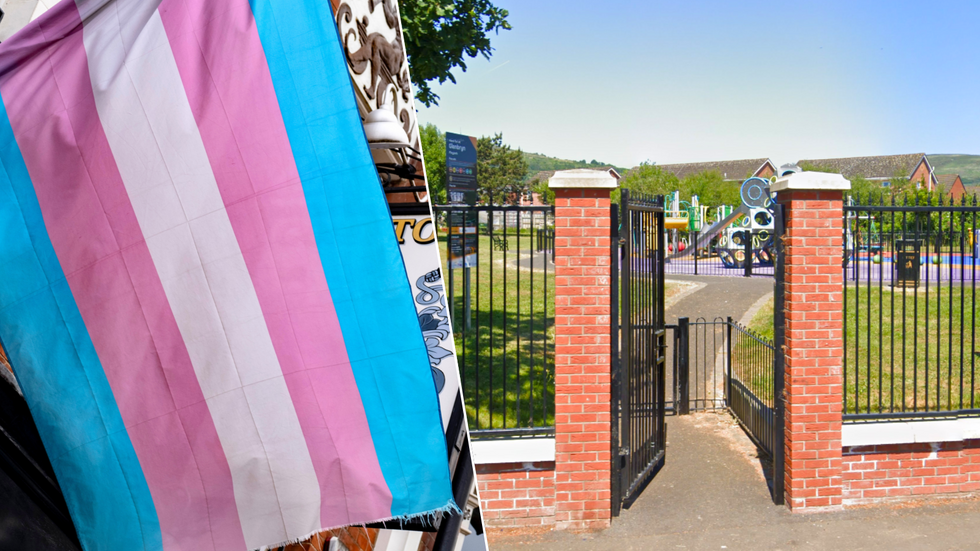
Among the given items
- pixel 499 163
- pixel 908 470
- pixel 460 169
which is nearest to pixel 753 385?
pixel 908 470

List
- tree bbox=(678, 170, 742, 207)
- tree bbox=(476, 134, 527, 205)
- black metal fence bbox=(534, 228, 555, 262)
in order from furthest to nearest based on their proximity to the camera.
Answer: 1. tree bbox=(476, 134, 527, 205)
2. tree bbox=(678, 170, 742, 207)
3. black metal fence bbox=(534, 228, 555, 262)

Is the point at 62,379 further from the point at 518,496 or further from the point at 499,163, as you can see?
the point at 499,163

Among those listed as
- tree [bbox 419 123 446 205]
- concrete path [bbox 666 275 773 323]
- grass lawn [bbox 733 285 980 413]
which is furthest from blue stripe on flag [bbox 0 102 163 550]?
tree [bbox 419 123 446 205]

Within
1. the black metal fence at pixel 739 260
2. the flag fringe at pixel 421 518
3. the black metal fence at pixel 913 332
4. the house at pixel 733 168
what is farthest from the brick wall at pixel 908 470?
the house at pixel 733 168

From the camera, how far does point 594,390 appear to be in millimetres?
4355

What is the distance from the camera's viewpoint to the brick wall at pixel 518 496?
4.44 metres

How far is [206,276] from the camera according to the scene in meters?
1.44

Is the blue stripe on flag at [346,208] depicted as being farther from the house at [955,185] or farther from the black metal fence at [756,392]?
the house at [955,185]

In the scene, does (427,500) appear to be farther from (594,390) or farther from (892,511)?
(892,511)

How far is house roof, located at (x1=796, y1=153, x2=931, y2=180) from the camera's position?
3152 inches

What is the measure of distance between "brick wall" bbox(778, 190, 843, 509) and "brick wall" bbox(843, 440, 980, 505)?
169mm

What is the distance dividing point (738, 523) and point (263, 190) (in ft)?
14.2

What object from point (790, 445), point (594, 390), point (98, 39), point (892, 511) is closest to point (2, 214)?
point (98, 39)

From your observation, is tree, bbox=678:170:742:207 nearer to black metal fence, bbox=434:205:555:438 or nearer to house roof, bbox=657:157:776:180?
house roof, bbox=657:157:776:180
